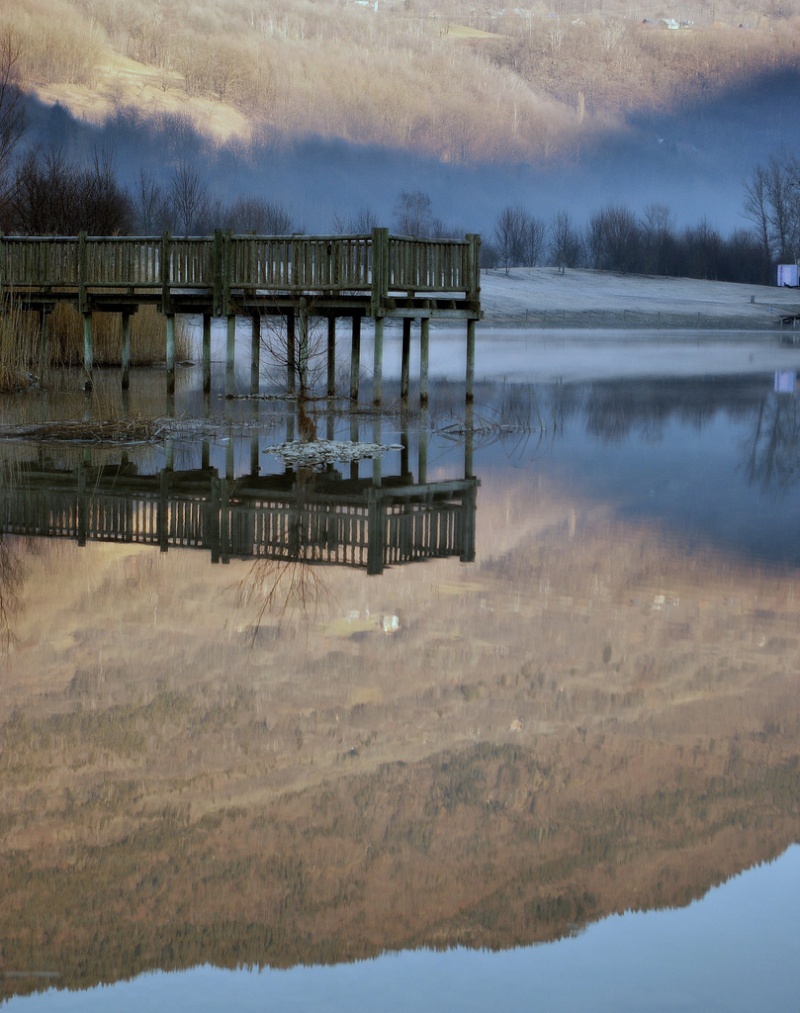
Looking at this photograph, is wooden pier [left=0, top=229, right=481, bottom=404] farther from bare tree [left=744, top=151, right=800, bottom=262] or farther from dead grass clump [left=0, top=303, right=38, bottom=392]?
bare tree [left=744, top=151, right=800, bottom=262]

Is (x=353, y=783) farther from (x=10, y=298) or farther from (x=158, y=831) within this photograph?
(x=10, y=298)

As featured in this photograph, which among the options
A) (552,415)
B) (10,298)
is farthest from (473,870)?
(10,298)

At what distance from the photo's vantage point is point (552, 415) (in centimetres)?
2266

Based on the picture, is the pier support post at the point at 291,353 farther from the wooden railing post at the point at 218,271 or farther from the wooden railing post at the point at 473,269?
the wooden railing post at the point at 473,269

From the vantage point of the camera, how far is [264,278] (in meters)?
21.3

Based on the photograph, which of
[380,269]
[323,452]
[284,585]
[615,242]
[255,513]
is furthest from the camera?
[615,242]

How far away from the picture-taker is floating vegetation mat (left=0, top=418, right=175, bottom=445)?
1669cm

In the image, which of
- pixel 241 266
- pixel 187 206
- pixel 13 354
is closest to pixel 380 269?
pixel 241 266

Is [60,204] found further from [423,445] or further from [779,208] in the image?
[779,208]

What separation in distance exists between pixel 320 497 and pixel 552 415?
10336mm

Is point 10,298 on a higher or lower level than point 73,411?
higher

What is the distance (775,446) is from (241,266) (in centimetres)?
802

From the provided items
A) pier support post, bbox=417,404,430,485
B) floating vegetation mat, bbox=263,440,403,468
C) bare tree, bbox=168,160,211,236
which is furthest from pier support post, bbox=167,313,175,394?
Result: bare tree, bbox=168,160,211,236

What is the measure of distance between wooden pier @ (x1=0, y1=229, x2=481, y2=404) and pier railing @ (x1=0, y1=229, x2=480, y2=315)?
1 centimetres
